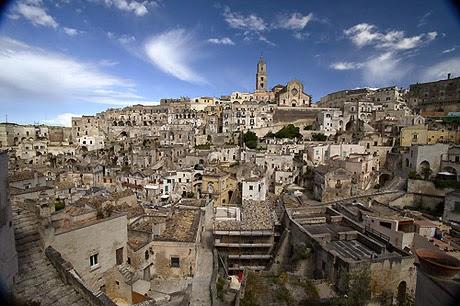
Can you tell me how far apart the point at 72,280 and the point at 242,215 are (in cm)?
1118

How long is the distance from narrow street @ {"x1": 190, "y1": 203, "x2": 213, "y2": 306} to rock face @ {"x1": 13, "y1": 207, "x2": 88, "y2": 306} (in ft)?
11.9

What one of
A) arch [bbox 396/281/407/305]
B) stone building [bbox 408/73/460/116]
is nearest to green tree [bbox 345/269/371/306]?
arch [bbox 396/281/407/305]

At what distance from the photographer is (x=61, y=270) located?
212 inches

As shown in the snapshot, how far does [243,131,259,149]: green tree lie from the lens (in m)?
34.9

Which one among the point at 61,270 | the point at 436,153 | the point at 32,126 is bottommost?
the point at 61,270

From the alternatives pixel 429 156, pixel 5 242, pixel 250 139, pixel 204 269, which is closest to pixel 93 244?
pixel 5 242

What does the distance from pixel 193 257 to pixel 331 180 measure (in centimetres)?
1411

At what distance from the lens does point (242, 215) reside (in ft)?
51.3

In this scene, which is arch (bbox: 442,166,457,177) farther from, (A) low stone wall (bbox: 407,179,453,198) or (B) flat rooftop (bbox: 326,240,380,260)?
(B) flat rooftop (bbox: 326,240,380,260)

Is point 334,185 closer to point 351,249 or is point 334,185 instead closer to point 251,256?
point 251,256

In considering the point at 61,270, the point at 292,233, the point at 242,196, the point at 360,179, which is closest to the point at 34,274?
the point at 61,270

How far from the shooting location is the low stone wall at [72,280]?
4855mm

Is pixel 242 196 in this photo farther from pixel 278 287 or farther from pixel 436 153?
pixel 436 153

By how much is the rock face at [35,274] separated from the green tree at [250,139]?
97.0ft
